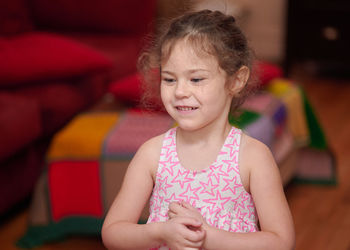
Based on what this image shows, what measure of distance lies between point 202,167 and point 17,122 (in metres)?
1.15

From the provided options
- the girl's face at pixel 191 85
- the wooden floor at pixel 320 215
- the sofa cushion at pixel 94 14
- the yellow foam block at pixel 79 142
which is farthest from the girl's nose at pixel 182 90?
the sofa cushion at pixel 94 14

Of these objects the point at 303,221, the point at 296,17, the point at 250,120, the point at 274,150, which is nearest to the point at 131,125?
Result: the point at 250,120

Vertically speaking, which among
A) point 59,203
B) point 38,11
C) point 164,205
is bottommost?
point 59,203

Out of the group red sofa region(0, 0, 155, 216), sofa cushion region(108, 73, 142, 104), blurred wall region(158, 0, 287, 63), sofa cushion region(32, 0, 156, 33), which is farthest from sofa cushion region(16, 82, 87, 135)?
blurred wall region(158, 0, 287, 63)

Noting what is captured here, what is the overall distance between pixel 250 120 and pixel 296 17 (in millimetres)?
2161

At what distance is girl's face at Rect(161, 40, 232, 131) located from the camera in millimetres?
883

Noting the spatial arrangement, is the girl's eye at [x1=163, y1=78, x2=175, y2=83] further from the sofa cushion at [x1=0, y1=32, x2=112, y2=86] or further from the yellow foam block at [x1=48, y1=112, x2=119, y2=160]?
the sofa cushion at [x1=0, y1=32, x2=112, y2=86]

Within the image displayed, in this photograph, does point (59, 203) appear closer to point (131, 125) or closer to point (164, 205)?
point (131, 125)

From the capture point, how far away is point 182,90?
0.88 meters

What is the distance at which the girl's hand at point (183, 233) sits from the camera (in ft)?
2.75

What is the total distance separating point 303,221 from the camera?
205 cm

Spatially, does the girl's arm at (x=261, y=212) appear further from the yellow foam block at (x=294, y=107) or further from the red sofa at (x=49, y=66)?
the yellow foam block at (x=294, y=107)

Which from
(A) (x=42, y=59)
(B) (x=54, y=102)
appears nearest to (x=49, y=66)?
(A) (x=42, y=59)

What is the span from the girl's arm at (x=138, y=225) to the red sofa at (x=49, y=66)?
101cm
